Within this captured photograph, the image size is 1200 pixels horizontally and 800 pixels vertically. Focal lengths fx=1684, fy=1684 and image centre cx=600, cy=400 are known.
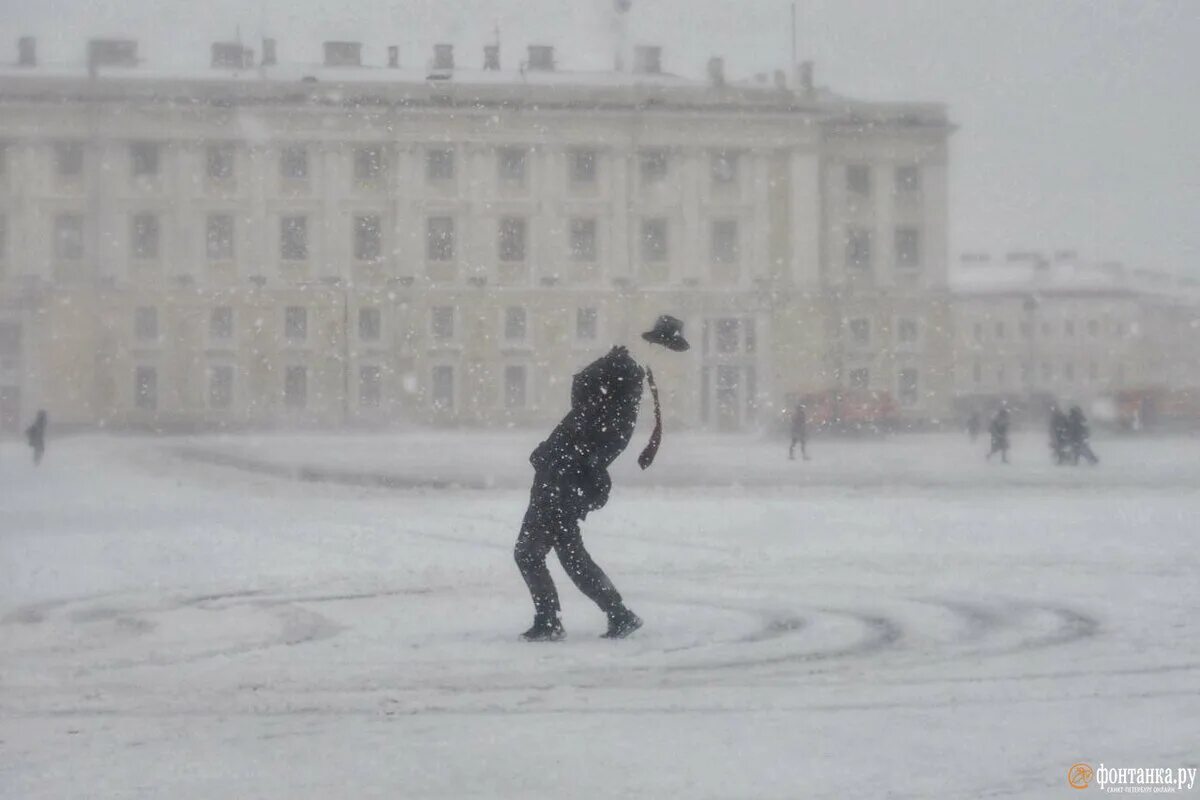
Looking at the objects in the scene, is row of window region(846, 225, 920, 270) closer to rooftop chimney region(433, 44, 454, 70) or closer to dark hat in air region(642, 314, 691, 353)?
rooftop chimney region(433, 44, 454, 70)

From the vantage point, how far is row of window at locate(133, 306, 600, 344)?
147 ft

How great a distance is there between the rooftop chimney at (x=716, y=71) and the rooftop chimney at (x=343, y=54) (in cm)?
1019

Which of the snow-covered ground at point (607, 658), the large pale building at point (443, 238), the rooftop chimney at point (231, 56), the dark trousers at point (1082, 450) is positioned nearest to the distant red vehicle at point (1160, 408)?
the large pale building at point (443, 238)

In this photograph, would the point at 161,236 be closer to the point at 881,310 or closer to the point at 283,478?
the point at 881,310

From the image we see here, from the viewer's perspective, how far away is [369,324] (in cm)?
4603

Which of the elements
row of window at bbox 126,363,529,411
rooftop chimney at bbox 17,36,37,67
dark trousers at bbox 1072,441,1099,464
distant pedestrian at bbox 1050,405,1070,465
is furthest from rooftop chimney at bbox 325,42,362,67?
dark trousers at bbox 1072,441,1099,464

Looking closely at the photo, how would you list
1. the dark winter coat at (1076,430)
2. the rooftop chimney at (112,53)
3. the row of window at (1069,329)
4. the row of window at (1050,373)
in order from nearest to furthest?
the dark winter coat at (1076,430), the row of window at (1069,329), the row of window at (1050,373), the rooftop chimney at (112,53)

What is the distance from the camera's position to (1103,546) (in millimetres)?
11469

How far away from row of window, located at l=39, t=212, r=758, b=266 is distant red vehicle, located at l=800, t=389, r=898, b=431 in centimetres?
839

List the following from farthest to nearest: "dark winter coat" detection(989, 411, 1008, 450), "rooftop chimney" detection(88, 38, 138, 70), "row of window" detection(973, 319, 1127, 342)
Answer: "rooftop chimney" detection(88, 38, 138, 70)
"row of window" detection(973, 319, 1127, 342)
"dark winter coat" detection(989, 411, 1008, 450)

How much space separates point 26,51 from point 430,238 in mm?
12170

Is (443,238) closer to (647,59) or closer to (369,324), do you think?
(369,324)

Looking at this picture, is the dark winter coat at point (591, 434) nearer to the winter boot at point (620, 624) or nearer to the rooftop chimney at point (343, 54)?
the winter boot at point (620, 624)

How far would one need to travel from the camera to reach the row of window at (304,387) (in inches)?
1716
